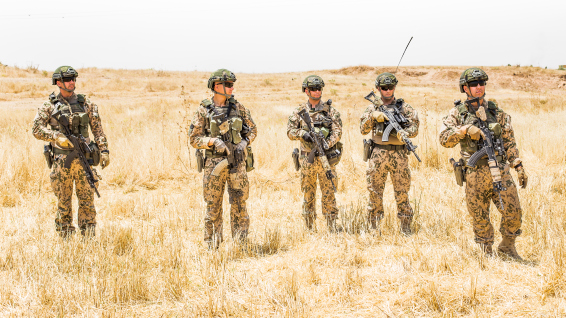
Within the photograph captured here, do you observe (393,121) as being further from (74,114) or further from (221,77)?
(74,114)

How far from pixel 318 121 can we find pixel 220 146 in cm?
138

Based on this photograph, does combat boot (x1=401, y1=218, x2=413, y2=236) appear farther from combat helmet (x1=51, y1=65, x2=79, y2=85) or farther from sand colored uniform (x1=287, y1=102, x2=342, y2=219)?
combat helmet (x1=51, y1=65, x2=79, y2=85)

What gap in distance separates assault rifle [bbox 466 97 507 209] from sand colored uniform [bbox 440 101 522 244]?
50 millimetres

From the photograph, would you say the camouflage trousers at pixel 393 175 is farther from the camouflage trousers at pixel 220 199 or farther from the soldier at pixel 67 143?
the soldier at pixel 67 143

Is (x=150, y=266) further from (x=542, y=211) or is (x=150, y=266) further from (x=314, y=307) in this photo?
(x=542, y=211)

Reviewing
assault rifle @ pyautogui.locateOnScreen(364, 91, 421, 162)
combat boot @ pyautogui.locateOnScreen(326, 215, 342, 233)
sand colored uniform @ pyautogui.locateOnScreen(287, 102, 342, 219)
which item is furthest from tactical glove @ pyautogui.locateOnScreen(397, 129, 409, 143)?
combat boot @ pyautogui.locateOnScreen(326, 215, 342, 233)

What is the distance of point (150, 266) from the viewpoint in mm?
3904

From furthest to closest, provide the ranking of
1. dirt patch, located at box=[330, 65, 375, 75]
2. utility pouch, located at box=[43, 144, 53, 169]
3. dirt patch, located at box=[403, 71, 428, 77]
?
dirt patch, located at box=[330, 65, 375, 75] → dirt patch, located at box=[403, 71, 428, 77] → utility pouch, located at box=[43, 144, 53, 169]

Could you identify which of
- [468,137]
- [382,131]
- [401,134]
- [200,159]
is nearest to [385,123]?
[382,131]

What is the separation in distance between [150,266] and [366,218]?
103 inches

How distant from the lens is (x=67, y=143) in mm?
4375

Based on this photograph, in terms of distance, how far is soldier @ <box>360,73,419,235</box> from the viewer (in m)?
4.70

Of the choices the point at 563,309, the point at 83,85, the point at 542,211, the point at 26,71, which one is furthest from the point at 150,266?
the point at 26,71

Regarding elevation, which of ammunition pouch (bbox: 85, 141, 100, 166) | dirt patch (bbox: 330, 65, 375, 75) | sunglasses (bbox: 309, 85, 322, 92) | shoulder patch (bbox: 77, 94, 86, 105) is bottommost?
ammunition pouch (bbox: 85, 141, 100, 166)
